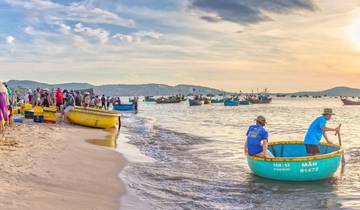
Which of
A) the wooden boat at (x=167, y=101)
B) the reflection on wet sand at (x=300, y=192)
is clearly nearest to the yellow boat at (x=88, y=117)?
the reflection on wet sand at (x=300, y=192)

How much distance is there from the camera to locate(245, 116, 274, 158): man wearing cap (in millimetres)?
11453

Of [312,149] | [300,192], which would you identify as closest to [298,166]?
[300,192]

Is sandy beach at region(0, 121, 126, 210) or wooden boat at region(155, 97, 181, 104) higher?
wooden boat at region(155, 97, 181, 104)

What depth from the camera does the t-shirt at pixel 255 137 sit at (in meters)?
11.5

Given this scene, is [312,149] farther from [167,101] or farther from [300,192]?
[167,101]

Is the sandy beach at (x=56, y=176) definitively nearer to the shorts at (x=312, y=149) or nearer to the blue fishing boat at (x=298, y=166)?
the blue fishing boat at (x=298, y=166)

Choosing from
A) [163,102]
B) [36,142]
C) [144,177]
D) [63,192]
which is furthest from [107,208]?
Result: [163,102]

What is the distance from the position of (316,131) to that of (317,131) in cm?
3

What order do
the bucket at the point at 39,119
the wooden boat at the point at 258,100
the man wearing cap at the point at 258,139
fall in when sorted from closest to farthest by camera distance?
the man wearing cap at the point at 258,139, the bucket at the point at 39,119, the wooden boat at the point at 258,100

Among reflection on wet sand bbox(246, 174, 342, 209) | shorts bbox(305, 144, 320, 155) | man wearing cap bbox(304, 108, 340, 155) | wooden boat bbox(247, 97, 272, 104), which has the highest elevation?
wooden boat bbox(247, 97, 272, 104)

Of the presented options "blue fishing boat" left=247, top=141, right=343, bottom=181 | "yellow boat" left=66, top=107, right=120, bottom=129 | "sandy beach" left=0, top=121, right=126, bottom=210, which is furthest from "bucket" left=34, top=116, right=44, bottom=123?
"blue fishing boat" left=247, top=141, right=343, bottom=181

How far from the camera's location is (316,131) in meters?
12.1

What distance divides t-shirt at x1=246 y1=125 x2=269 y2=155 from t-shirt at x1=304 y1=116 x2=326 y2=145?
1660mm

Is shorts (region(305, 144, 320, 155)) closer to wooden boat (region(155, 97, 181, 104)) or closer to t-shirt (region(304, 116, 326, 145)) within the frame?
t-shirt (region(304, 116, 326, 145))
